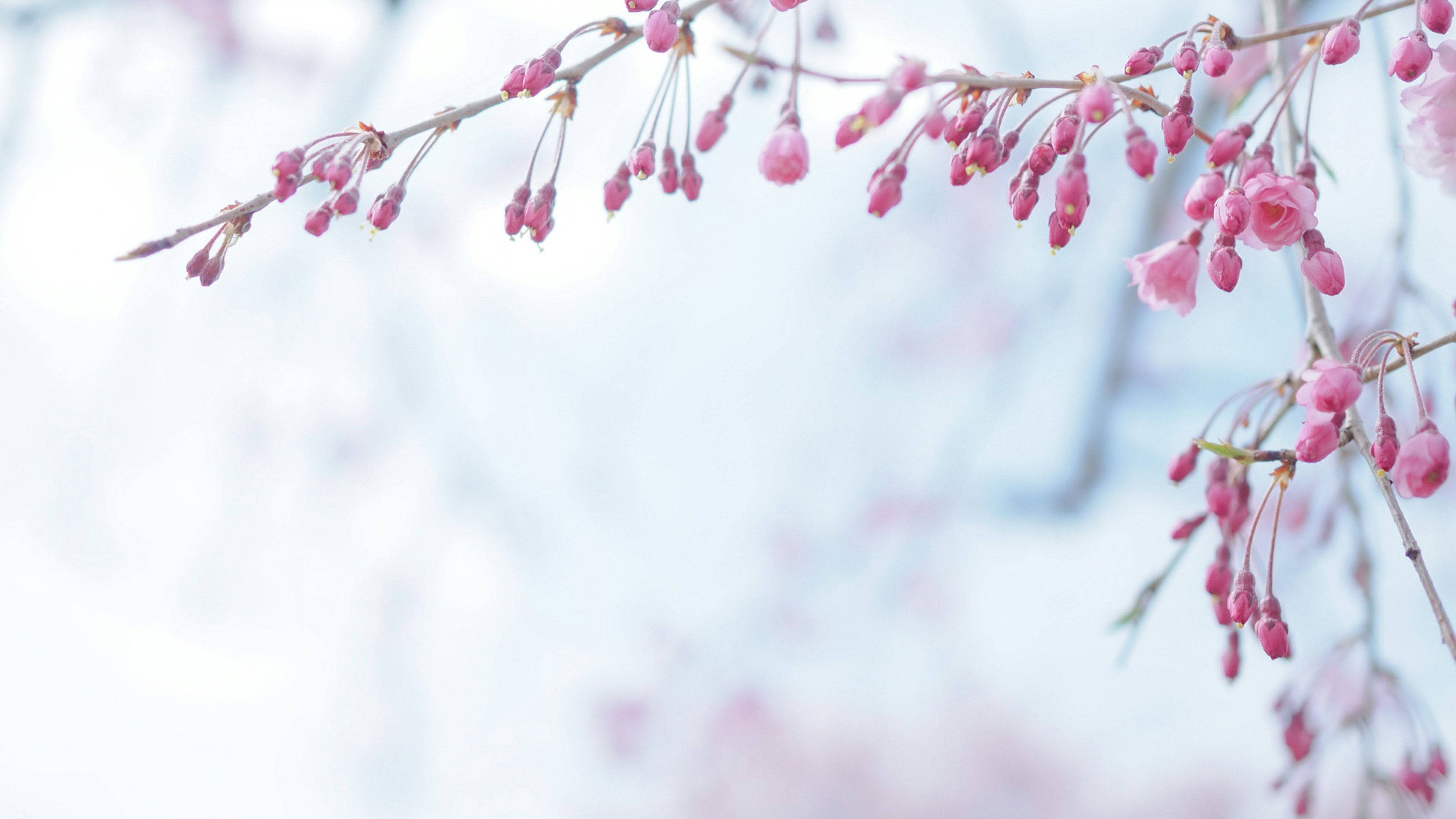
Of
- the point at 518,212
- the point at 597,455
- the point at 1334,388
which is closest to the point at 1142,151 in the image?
the point at 1334,388

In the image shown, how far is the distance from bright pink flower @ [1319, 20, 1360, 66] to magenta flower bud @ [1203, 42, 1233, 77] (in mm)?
59

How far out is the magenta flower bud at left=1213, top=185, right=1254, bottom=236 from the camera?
1.40 ft

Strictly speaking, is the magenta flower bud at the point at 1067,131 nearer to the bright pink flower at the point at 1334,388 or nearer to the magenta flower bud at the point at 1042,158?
the magenta flower bud at the point at 1042,158

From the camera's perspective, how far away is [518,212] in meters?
0.53

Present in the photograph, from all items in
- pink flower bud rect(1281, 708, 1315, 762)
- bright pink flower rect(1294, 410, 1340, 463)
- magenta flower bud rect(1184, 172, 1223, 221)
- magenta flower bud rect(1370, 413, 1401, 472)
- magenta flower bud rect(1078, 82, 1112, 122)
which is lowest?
pink flower bud rect(1281, 708, 1315, 762)

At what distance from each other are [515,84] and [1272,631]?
1.72 feet

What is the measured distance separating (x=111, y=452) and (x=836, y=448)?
1.73m

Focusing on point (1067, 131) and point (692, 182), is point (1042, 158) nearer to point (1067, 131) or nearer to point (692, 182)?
Answer: point (1067, 131)

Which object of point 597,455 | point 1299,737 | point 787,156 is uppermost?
point 597,455

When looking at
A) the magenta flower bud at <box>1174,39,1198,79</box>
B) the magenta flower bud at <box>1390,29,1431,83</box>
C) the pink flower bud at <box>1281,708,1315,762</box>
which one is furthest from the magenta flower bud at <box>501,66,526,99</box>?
the pink flower bud at <box>1281,708,1315,762</box>

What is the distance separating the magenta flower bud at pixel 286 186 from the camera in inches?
17.3

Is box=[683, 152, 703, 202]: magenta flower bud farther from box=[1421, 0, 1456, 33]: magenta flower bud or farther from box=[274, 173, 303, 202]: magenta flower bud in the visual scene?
box=[1421, 0, 1456, 33]: magenta flower bud

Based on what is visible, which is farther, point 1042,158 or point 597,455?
point 597,455

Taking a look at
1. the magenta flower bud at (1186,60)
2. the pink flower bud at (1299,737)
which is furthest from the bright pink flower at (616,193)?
the pink flower bud at (1299,737)
